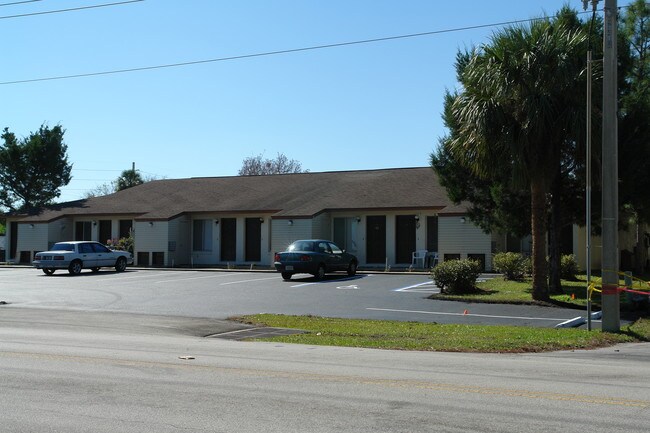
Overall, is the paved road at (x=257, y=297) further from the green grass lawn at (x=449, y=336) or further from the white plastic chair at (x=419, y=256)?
the white plastic chair at (x=419, y=256)

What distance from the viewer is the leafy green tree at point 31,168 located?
56.0 m

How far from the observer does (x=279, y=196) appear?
135ft

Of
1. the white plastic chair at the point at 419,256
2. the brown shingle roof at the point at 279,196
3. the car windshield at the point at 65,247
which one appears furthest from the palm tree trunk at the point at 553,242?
the car windshield at the point at 65,247

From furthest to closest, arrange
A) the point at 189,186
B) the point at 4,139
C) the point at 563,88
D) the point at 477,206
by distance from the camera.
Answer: the point at 4,139
the point at 189,186
the point at 477,206
the point at 563,88

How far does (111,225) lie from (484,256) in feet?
75.7

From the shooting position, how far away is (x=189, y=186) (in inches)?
1850

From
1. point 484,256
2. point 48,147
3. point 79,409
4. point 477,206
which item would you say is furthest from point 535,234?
point 48,147

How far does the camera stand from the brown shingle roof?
36531 mm

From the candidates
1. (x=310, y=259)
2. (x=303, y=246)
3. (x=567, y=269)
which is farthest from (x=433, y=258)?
(x=567, y=269)

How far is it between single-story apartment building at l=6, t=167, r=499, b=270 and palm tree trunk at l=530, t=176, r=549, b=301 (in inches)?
419

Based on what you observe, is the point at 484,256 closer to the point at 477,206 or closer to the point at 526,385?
the point at 477,206

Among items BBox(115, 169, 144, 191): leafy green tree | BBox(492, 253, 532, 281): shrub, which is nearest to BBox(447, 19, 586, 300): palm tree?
BBox(492, 253, 532, 281): shrub

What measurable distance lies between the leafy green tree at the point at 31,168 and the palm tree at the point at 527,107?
43.7 m

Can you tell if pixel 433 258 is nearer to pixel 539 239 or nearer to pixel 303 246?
Result: pixel 303 246
